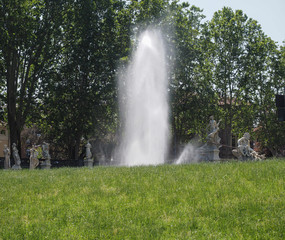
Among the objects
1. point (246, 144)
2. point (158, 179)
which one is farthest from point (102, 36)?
point (158, 179)

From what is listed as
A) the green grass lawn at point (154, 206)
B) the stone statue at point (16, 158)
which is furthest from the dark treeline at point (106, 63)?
the green grass lawn at point (154, 206)

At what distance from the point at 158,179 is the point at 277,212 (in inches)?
185

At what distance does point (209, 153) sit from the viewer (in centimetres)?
2192

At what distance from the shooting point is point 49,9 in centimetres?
3219

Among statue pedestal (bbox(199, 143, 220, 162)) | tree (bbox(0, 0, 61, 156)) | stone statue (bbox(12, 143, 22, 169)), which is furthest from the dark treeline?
statue pedestal (bbox(199, 143, 220, 162))

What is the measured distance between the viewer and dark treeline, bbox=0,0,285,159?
32219mm

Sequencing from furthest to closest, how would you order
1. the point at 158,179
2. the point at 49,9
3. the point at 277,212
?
the point at 49,9 < the point at 158,179 < the point at 277,212

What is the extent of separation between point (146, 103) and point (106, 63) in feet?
19.3

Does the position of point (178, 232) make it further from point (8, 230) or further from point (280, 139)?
point (280, 139)

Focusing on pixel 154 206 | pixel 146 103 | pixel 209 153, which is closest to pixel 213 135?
pixel 209 153

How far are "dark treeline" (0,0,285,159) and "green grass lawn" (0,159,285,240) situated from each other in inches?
795

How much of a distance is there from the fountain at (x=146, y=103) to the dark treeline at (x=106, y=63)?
92 cm

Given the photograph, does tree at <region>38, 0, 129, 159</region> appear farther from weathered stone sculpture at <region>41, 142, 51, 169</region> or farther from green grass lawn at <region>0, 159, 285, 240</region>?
green grass lawn at <region>0, 159, 285, 240</region>

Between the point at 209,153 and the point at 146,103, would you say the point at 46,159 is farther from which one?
the point at 209,153
